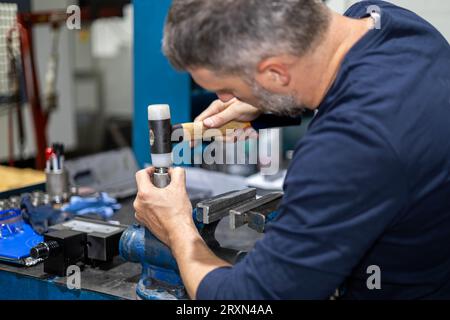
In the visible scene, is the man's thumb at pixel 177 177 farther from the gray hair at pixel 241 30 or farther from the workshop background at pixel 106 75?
the workshop background at pixel 106 75

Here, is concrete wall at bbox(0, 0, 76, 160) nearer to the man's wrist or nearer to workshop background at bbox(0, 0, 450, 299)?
workshop background at bbox(0, 0, 450, 299)

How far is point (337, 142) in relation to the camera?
715 millimetres

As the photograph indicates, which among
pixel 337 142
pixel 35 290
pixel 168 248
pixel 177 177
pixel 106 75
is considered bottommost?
pixel 106 75

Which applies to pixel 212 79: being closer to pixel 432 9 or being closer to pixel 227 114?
pixel 227 114

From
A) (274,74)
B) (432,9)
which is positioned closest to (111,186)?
(274,74)

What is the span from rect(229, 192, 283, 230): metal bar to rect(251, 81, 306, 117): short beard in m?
0.19

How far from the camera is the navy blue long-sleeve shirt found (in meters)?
0.71

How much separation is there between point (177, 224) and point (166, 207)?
0.11 ft

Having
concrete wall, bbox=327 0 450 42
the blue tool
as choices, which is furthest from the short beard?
concrete wall, bbox=327 0 450 42

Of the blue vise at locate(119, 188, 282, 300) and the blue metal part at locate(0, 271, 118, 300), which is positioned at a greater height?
the blue vise at locate(119, 188, 282, 300)

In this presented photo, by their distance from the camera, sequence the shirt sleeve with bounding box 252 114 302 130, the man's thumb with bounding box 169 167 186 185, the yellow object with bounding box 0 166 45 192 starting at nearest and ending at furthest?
the man's thumb with bounding box 169 167 186 185, the shirt sleeve with bounding box 252 114 302 130, the yellow object with bounding box 0 166 45 192

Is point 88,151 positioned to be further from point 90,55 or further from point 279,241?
point 279,241

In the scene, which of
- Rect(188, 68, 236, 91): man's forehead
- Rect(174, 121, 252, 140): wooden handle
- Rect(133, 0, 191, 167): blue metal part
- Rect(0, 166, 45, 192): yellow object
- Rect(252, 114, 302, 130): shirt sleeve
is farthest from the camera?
Rect(133, 0, 191, 167): blue metal part

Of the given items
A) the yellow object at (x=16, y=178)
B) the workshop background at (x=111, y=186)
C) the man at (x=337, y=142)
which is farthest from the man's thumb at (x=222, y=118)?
the yellow object at (x=16, y=178)
